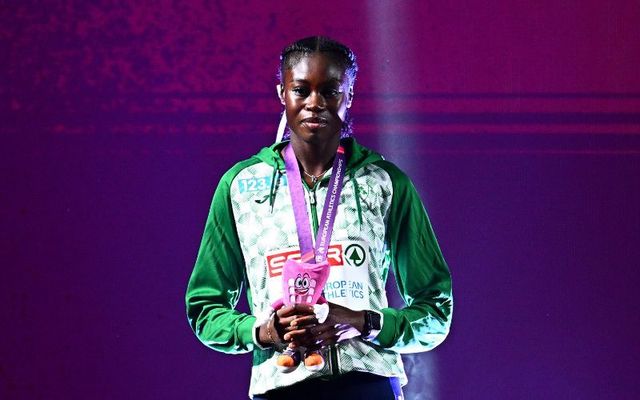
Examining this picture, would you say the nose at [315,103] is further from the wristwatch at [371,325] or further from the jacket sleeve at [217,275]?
the wristwatch at [371,325]

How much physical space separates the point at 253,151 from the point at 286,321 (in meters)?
1.15

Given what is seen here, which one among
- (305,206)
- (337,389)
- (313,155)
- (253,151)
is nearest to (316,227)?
(305,206)

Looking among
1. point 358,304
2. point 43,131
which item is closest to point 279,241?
point 358,304

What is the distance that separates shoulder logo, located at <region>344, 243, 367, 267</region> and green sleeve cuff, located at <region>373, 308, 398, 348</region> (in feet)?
0.33

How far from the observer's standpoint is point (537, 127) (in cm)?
295

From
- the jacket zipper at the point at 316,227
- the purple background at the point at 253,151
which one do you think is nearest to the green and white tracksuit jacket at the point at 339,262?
the jacket zipper at the point at 316,227

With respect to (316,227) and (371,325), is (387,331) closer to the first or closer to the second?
(371,325)

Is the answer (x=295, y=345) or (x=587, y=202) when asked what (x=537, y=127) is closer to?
(x=587, y=202)

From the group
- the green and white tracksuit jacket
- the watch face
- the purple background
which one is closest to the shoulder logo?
the green and white tracksuit jacket

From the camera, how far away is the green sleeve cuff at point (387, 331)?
74.6 inches

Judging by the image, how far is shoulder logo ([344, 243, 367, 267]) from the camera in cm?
196

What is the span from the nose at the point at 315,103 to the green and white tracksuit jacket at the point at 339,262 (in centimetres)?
13

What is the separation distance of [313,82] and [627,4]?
1355 millimetres

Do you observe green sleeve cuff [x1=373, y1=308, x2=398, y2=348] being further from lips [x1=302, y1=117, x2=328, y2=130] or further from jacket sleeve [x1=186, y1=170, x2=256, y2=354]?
lips [x1=302, y1=117, x2=328, y2=130]
